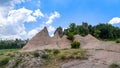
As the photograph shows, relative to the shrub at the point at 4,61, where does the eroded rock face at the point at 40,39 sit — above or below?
above

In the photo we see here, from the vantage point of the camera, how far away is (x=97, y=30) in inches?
1571

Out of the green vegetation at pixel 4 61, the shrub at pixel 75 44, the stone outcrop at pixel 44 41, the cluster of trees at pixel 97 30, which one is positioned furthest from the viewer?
the cluster of trees at pixel 97 30

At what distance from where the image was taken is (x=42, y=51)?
93.2 ft

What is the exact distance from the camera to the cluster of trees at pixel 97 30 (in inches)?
1515

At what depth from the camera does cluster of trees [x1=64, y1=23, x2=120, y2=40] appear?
38.5 metres

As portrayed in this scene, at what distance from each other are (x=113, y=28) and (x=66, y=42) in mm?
10928

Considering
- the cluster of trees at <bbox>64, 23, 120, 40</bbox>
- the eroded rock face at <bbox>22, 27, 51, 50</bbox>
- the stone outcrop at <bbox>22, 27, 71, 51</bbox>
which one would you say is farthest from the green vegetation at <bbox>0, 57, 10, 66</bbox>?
the cluster of trees at <bbox>64, 23, 120, 40</bbox>

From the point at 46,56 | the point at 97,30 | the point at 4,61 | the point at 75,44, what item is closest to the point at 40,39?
the point at 75,44

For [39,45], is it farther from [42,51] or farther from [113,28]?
[113,28]

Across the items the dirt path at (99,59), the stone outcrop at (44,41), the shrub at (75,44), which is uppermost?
the stone outcrop at (44,41)

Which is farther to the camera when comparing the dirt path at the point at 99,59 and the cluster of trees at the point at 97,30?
the cluster of trees at the point at 97,30

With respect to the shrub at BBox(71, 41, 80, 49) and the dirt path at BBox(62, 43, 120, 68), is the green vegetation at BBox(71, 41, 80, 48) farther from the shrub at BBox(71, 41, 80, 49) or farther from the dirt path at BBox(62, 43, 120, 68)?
the dirt path at BBox(62, 43, 120, 68)

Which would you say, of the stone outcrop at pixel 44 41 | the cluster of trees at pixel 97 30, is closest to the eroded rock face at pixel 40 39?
the stone outcrop at pixel 44 41

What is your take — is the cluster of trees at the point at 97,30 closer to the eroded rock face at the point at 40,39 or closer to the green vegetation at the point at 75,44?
the eroded rock face at the point at 40,39
